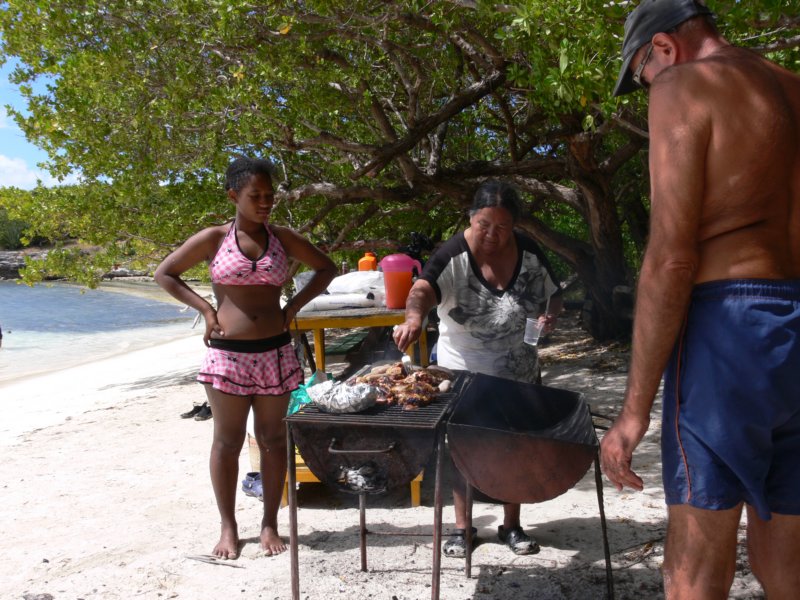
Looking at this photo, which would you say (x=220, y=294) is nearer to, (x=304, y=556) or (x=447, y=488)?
(x=304, y=556)

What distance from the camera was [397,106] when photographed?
392 inches

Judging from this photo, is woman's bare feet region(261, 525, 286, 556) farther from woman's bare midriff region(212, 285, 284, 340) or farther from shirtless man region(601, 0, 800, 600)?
shirtless man region(601, 0, 800, 600)

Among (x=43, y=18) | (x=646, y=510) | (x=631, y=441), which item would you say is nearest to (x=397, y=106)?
(x=43, y=18)

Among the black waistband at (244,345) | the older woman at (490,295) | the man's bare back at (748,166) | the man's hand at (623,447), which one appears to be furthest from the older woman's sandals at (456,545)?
the man's bare back at (748,166)

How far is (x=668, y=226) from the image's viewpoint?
1935 mm

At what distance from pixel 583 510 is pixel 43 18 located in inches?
288

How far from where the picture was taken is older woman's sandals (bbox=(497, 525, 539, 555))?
3.87m

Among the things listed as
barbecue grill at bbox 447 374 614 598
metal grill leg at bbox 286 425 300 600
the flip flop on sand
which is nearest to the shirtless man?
barbecue grill at bbox 447 374 614 598

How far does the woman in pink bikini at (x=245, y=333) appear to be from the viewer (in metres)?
3.88

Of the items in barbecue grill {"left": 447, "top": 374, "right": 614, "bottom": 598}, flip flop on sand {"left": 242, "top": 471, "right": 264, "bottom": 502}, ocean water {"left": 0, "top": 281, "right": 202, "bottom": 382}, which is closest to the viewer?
barbecue grill {"left": 447, "top": 374, "right": 614, "bottom": 598}

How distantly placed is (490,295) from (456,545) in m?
1.34

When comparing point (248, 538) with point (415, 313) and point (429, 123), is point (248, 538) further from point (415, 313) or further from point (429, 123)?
point (429, 123)

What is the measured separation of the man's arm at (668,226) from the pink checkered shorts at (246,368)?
2.29 m

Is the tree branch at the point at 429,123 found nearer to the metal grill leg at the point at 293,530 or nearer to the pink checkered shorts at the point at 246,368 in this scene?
the pink checkered shorts at the point at 246,368
